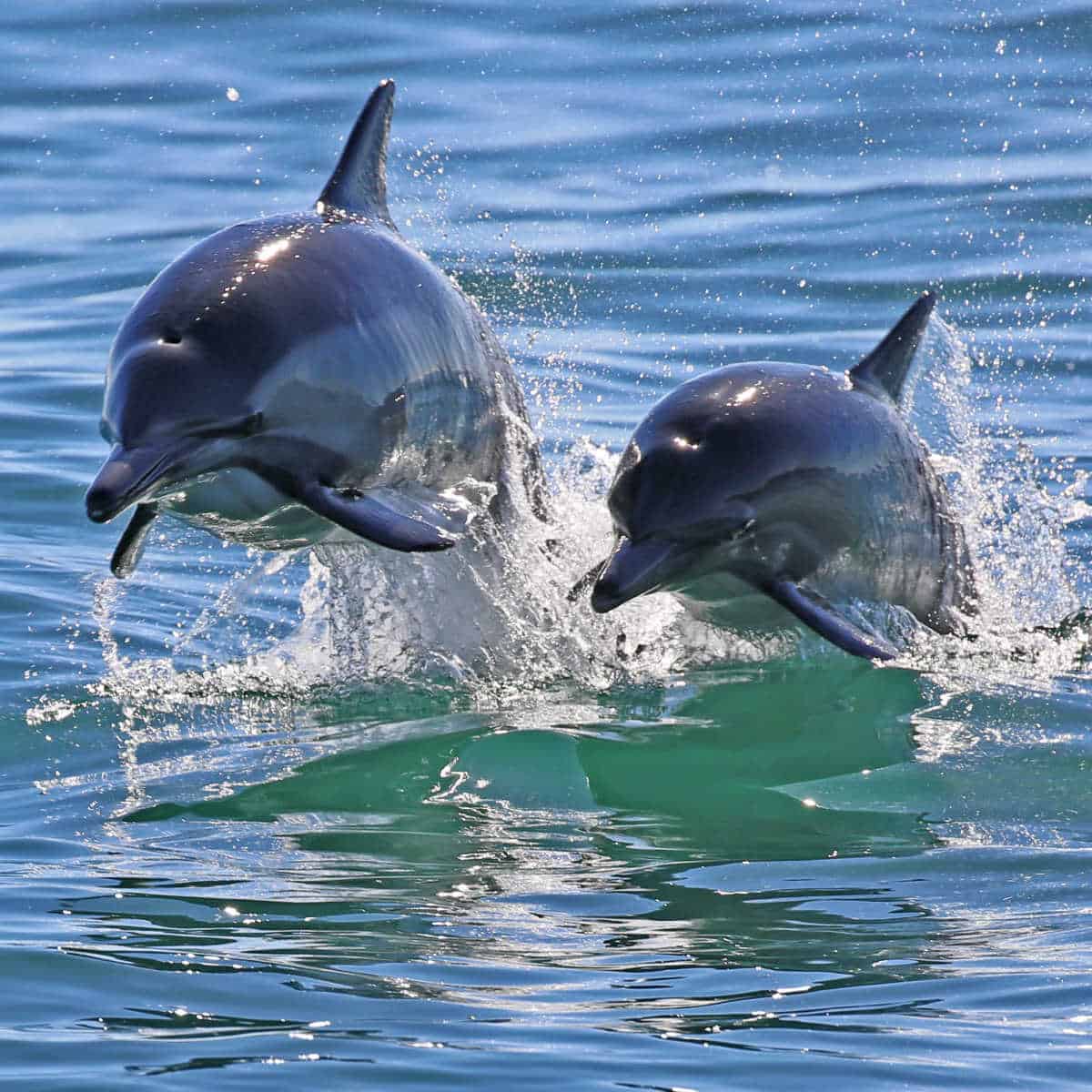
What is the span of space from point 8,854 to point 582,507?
3.79 metres

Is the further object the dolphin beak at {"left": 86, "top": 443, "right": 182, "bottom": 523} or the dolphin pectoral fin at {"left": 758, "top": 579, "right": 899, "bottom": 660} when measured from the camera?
the dolphin pectoral fin at {"left": 758, "top": 579, "right": 899, "bottom": 660}

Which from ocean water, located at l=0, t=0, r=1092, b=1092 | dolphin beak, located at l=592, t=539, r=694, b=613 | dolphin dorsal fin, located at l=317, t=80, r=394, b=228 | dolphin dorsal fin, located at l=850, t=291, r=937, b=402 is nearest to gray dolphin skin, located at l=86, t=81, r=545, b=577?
dolphin dorsal fin, located at l=317, t=80, r=394, b=228

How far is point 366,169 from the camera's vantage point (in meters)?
8.55

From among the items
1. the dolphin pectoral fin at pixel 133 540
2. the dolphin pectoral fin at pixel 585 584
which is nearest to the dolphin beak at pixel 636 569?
the dolphin pectoral fin at pixel 585 584

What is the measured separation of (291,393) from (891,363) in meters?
2.62

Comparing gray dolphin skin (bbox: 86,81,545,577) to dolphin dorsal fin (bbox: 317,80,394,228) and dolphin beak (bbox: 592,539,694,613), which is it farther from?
dolphin beak (bbox: 592,539,694,613)

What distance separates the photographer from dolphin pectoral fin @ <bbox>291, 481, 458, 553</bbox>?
23.2ft

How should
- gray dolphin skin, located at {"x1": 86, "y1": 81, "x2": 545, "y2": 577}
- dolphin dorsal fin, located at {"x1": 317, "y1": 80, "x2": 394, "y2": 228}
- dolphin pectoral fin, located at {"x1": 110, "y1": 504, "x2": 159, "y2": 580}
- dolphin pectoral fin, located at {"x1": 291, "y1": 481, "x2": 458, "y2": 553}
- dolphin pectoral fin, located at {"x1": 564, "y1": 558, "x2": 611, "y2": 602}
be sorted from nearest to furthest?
gray dolphin skin, located at {"x1": 86, "y1": 81, "x2": 545, "y2": 577}
dolphin pectoral fin, located at {"x1": 291, "y1": 481, "x2": 458, "y2": 553}
dolphin pectoral fin, located at {"x1": 110, "y1": 504, "x2": 159, "y2": 580}
dolphin dorsal fin, located at {"x1": 317, "y1": 80, "x2": 394, "y2": 228}
dolphin pectoral fin, located at {"x1": 564, "y1": 558, "x2": 611, "y2": 602}

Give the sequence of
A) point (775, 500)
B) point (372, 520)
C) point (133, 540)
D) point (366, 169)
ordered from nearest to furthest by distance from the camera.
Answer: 1. point (372, 520)
2. point (133, 540)
3. point (775, 500)
4. point (366, 169)

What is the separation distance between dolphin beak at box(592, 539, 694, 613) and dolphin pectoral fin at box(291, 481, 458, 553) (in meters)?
0.65

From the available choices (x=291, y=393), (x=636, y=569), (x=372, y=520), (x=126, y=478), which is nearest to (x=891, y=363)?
(x=636, y=569)

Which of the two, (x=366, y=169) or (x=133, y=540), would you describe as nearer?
Result: (x=133, y=540)

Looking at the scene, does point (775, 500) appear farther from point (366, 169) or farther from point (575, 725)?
point (366, 169)

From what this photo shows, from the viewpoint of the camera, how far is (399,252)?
797 centimetres
